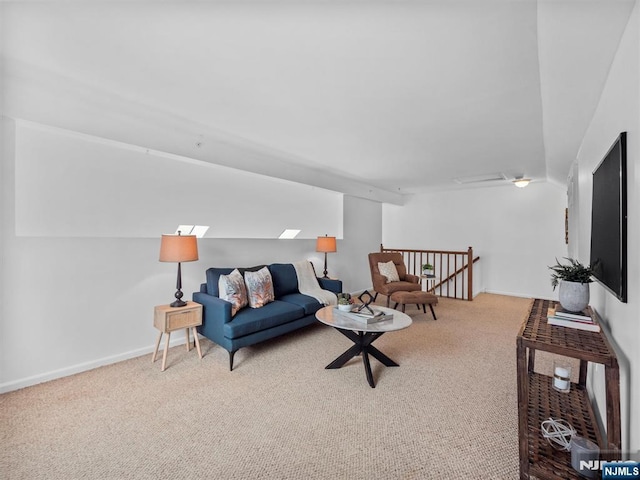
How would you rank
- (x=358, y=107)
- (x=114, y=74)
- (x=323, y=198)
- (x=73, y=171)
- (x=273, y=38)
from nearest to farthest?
(x=273, y=38) < (x=114, y=74) < (x=358, y=107) < (x=73, y=171) < (x=323, y=198)

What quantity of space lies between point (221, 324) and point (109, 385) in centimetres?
99

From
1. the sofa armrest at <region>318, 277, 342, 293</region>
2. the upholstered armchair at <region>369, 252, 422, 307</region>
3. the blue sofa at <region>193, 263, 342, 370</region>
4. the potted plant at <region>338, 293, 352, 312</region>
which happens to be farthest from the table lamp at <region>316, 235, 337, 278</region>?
the potted plant at <region>338, 293, 352, 312</region>

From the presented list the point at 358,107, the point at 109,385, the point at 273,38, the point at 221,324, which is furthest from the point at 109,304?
the point at 358,107

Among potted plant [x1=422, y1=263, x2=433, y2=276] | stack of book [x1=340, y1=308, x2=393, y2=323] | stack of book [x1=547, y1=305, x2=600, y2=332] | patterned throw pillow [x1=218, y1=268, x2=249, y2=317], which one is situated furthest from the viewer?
potted plant [x1=422, y1=263, x2=433, y2=276]

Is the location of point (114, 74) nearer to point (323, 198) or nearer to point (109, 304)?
point (109, 304)

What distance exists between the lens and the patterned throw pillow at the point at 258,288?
3338 millimetres

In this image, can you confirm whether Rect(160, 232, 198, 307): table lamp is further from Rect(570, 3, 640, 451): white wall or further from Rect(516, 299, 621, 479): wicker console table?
Rect(570, 3, 640, 451): white wall

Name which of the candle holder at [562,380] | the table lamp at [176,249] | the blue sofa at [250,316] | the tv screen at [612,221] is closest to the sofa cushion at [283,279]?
the blue sofa at [250,316]

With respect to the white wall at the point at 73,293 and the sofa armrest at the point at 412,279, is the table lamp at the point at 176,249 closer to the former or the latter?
the white wall at the point at 73,293

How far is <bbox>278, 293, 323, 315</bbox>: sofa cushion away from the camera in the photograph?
3.52m

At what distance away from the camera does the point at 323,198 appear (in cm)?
562

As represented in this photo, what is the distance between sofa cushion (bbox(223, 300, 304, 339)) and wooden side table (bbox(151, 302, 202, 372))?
43 cm

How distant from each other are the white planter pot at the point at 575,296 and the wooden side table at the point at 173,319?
3028 mm

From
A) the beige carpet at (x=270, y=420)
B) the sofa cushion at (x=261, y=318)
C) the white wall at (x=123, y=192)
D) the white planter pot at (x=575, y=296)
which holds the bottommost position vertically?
the beige carpet at (x=270, y=420)
